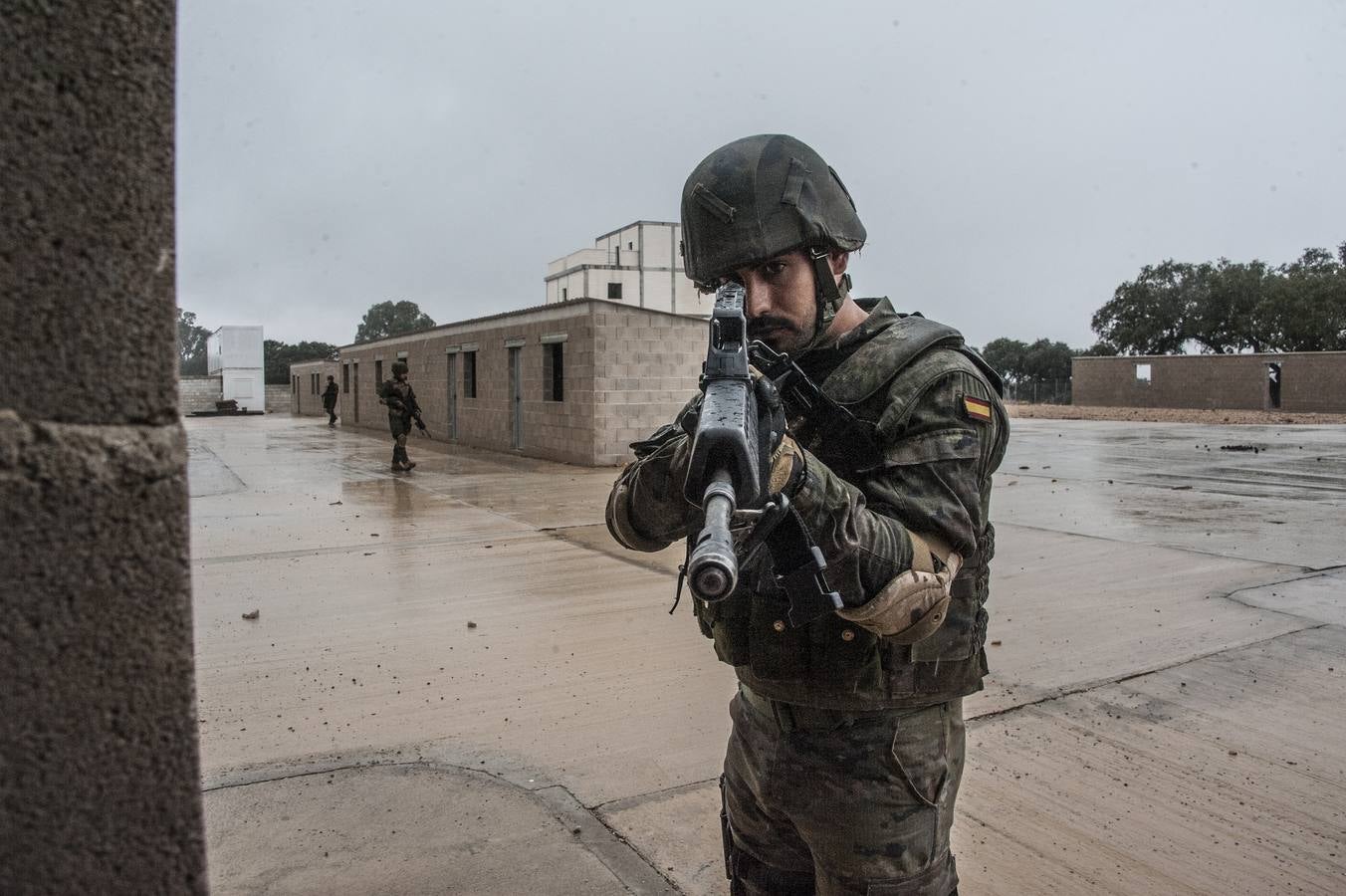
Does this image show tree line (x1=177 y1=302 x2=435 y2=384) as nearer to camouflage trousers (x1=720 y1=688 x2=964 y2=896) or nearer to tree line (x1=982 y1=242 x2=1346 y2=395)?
tree line (x1=982 y1=242 x2=1346 y2=395)

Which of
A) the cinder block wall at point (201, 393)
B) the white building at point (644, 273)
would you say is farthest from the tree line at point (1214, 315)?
the cinder block wall at point (201, 393)

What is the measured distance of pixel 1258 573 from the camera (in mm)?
6738

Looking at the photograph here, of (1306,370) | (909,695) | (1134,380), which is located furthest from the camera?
(1134,380)

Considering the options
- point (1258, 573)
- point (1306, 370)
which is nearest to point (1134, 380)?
point (1306, 370)

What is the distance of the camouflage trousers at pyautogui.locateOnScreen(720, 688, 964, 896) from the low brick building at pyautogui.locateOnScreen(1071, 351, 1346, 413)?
3834 centimetres

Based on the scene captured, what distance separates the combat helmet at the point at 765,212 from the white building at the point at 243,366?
48299 mm

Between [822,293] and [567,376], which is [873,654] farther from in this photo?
[567,376]

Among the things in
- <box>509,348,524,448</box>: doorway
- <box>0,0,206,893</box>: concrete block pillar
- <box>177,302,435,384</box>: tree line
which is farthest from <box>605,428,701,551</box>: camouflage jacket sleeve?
<box>177,302,435,384</box>: tree line

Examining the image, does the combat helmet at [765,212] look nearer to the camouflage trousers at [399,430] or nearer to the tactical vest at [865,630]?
the tactical vest at [865,630]

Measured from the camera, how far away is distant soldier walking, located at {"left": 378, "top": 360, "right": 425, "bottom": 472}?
14016 millimetres

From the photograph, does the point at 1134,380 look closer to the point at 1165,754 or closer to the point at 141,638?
the point at 1165,754

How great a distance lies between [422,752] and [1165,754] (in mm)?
2780

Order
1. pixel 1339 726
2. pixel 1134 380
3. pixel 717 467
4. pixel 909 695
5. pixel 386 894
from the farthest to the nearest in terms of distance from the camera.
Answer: pixel 1134 380
pixel 1339 726
pixel 386 894
pixel 909 695
pixel 717 467

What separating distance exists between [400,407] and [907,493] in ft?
44.3
